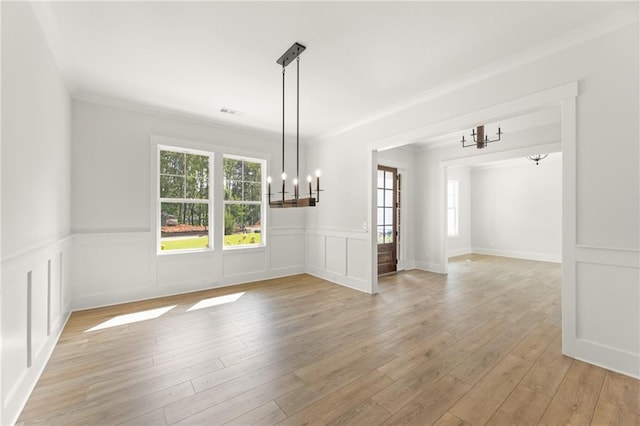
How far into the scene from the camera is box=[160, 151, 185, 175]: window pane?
4.55 m

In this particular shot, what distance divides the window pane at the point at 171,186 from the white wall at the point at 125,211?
22 centimetres

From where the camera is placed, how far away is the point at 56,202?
2941 mm

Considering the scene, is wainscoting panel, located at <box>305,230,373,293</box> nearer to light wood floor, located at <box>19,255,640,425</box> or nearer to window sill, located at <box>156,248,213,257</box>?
light wood floor, located at <box>19,255,640,425</box>

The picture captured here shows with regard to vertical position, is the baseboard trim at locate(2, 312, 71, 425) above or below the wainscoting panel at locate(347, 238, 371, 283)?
below

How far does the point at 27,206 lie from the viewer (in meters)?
A: 2.09

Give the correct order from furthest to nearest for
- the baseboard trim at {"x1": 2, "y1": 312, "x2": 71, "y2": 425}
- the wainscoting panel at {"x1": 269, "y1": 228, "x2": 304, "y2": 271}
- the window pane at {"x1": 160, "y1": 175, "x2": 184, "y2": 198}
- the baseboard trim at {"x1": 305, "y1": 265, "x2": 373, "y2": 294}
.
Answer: the wainscoting panel at {"x1": 269, "y1": 228, "x2": 304, "y2": 271}
the baseboard trim at {"x1": 305, "y1": 265, "x2": 373, "y2": 294}
the window pane at {"x1": 160, "y1": 175, "x2": 184, "y2": 198}
the baseboard trim at {"x1": 2, "y1": 312, "x2": 71, "y2": 425}

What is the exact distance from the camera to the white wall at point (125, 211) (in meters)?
3.81

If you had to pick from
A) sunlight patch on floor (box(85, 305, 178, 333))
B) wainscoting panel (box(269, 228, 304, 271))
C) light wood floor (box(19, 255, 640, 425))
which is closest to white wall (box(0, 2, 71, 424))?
light wood floor (box(19, 255, 640, 425))

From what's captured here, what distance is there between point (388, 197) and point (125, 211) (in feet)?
16.7

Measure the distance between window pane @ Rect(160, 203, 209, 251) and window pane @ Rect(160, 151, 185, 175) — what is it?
0.56 meters

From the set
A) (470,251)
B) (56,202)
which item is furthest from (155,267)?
(470,251)

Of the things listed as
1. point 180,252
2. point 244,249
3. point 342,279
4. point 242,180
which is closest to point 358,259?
point 342,279

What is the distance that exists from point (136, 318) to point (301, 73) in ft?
12.3

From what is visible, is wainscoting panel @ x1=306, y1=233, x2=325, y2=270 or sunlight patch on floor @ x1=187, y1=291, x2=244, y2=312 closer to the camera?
sunlight patch on floor @ x1=187, y1=291, x2=244, y2=312
